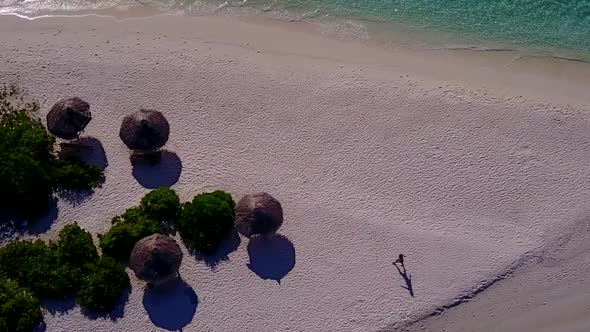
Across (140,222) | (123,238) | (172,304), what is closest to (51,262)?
(123,238)

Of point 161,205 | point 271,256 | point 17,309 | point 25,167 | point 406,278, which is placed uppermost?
point 25,167

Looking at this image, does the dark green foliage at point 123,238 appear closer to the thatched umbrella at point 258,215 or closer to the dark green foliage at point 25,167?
the dark green foliage at point 25,167

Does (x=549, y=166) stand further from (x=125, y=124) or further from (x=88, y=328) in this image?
(x=88, y=328)

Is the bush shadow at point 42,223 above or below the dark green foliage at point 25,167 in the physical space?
below

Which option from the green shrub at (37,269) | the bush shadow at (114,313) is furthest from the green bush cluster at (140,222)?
the green shrub at (37,269)

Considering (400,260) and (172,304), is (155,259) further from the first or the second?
(400,260)

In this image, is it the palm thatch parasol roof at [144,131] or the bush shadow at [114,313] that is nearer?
the bush shadow at [114,313]

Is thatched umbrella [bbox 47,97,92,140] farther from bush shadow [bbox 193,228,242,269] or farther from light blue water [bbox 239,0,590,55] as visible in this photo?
light blue water [bbox 239,0,590,55]
